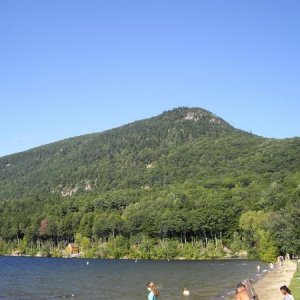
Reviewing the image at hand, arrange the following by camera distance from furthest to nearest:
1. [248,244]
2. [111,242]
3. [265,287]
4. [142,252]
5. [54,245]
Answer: [54,245] < [111,242] < [142,252] < [248,244] < [265,287]

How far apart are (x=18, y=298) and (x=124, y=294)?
12.1 m

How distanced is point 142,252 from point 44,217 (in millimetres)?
58710

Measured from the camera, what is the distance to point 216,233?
157m

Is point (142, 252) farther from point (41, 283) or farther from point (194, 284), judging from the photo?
point (194, 284)

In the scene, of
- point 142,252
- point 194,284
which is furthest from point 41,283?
point 142,252

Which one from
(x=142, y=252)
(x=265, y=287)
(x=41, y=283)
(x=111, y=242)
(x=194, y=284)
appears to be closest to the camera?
(x=265, y=287)

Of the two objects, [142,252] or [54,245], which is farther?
[54,245]

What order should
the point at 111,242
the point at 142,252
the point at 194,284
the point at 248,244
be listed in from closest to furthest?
the point at 194,284
the point at 248,244
the point at 142,252
the point at 111,242

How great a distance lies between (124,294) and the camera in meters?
57.4

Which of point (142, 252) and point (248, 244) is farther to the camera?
point (142, 252)

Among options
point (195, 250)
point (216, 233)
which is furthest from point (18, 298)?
point (216, 233)

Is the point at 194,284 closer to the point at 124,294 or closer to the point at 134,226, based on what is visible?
the point at 124,294

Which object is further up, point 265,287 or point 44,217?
point 44,217

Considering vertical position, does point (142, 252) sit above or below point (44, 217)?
below
